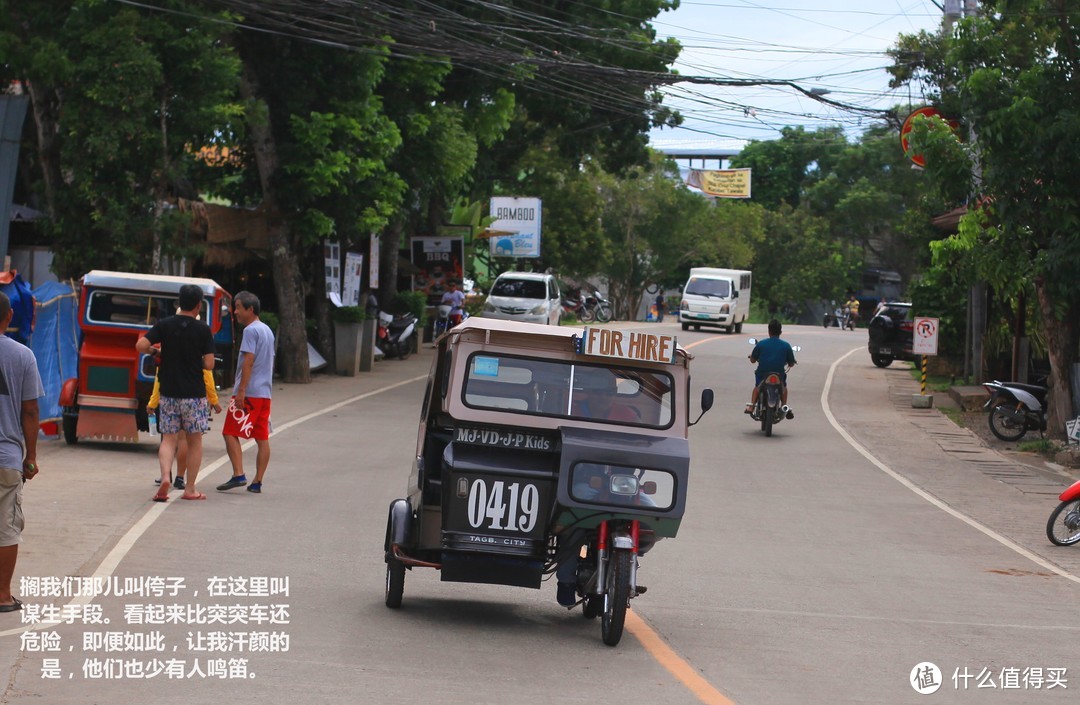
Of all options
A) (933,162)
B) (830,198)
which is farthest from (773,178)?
(933,162)

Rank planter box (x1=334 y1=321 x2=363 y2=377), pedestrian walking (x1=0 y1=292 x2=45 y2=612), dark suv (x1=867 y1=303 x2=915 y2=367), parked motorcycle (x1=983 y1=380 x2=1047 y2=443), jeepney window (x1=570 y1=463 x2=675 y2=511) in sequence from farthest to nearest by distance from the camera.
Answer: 1. dark suv (x1=867 y1=303 x2=915 y2=367)
2. planter box (x1=334 y1=321 x2=363 y2=377)
3. parked motorcycle (x1=983 y1=380 x2=1047 y2=443)
4. jeepney window (x1=570 y1=463 x2=675 y2=511)
5. pedestrian walking (x1=0 y1=292 x2=45 y2=612)

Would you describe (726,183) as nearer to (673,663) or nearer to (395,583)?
(395,583)

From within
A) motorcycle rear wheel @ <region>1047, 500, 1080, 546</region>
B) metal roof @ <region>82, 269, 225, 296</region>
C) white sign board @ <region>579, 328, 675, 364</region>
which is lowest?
motorcycle rear wheel @ <region>1047, 500, 1080, 546</region>

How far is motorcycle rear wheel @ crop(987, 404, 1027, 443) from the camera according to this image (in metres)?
21.8

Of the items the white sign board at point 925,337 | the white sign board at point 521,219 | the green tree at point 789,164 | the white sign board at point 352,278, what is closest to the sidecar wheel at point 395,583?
the white sign board at point 925,337

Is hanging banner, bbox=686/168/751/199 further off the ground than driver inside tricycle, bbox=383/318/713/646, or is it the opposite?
hanging banner, bbox=686/168/751/199

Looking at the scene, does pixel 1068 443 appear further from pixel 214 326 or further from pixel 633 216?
pixel 633 216

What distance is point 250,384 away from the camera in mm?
12938

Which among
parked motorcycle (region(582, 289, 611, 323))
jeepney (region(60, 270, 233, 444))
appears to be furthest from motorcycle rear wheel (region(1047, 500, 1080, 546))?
parked motorcycle (region(582, 289, 611, 323))

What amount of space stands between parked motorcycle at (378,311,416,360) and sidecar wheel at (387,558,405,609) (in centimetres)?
2421

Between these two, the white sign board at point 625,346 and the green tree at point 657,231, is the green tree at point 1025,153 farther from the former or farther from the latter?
the green tree at point 657,231

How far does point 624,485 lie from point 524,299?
32.2 meters

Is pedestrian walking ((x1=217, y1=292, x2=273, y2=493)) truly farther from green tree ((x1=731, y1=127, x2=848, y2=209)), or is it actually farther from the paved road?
green tree ((x1=731, y1=127, x2=848, y2=209))

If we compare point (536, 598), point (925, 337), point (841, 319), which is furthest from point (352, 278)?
point (841, 319)
